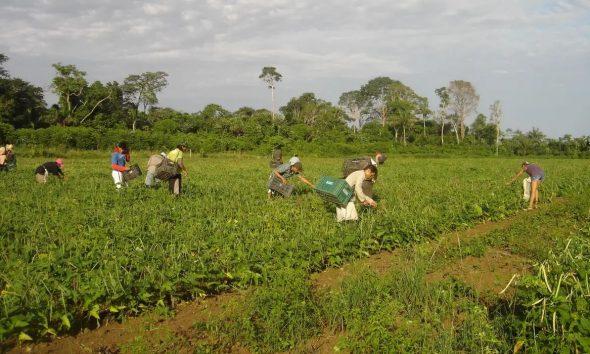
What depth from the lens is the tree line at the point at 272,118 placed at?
134 feet

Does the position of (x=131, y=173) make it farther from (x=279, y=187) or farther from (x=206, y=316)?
(x=206, y=316)

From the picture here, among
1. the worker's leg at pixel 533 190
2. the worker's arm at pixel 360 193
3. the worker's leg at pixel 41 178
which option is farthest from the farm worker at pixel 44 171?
the worker's leg at pixel 533 190

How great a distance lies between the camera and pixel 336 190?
8.13m

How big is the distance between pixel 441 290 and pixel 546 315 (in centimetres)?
154

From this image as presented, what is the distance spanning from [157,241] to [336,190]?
309cm

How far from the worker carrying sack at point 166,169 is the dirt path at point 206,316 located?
5.81 m

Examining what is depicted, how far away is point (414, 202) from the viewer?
11953 mm

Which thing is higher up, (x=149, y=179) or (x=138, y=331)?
(x=149, y=179)

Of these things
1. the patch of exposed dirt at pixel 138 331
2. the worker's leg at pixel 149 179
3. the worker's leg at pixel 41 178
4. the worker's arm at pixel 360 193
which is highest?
the worker's arm at pixel 360 193

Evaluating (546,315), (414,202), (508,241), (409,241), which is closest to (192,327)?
(546,315)

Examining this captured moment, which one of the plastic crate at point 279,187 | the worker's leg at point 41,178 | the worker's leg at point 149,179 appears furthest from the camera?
the worker's leg at point 41,178

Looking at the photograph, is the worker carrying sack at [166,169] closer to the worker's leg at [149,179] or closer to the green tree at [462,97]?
the worker's leg at [149,179]

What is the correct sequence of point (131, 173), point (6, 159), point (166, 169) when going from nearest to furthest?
point (166, 169)
point (131, 173)
point (6, 159)

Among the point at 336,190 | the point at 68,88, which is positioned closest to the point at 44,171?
the point at 336,190
